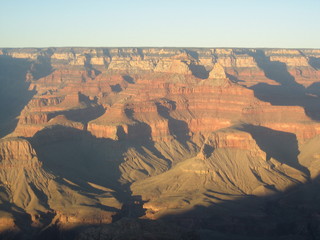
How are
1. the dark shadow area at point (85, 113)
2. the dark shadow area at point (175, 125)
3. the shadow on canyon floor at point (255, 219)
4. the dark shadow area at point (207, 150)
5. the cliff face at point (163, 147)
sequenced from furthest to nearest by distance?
the dark shadow area at point (85, 113) → the dark shadow area at point (175, 125) → the dark shadow area at point (207, 150) → the cliff face at point (163, 147) → the shadow on canyon floor at point (255, 219)

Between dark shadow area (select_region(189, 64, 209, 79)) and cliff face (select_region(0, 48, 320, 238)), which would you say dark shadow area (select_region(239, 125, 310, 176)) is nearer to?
cliff face (select_region(0, 48, 320, 238))

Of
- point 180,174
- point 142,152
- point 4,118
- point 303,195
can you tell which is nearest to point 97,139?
point 142,152

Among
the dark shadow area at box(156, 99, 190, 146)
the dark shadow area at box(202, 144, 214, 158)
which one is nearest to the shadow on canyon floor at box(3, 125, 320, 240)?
the dark shadow area at box(156, 99, 190, 146)

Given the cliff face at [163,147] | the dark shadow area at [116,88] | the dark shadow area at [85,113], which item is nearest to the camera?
the cliff face at [163,147]

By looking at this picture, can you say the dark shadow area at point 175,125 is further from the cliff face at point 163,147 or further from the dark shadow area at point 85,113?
the dark shadow area at point 85,113

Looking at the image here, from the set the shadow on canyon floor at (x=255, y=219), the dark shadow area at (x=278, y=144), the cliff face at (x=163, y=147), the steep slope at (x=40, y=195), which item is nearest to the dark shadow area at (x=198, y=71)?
the cliff face at (x=163, y=147)
